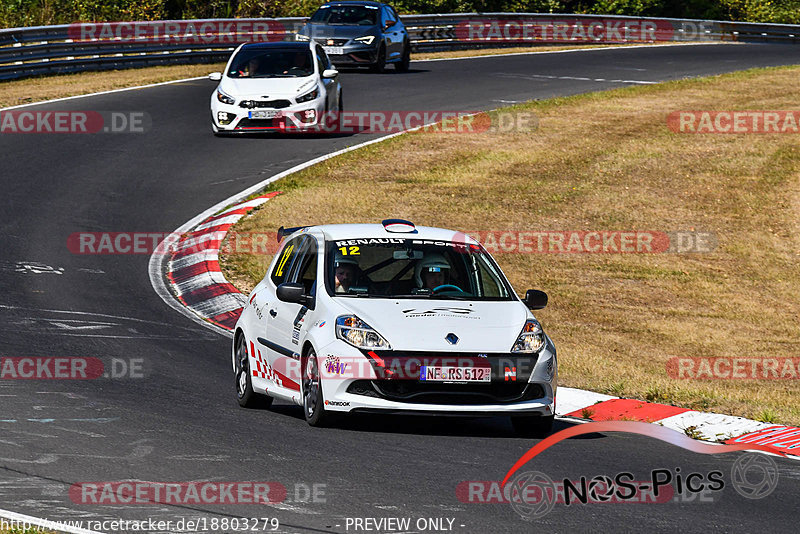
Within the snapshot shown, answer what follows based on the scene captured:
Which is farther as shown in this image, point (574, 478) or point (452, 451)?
point (452, 451)

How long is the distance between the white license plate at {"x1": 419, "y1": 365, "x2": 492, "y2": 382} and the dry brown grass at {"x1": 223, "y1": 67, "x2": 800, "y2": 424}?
268 cm

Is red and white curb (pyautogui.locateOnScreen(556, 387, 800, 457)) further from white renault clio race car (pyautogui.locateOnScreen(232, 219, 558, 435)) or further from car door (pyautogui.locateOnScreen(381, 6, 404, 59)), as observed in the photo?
car door (pyautogui.locateOnScreen(381, 6, 404, 59))

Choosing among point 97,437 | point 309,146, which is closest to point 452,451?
point 97,437

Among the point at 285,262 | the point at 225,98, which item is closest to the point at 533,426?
the point at 285,262

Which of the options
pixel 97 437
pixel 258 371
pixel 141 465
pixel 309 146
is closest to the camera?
pixel 141 465

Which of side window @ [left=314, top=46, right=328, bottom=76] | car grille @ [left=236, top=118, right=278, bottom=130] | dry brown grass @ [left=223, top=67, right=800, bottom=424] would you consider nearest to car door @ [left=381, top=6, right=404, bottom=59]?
dry brown grass @ [left=223, top=67, right=800, bottom=424]

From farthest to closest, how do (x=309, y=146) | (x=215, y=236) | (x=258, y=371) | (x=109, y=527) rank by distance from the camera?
(x=309, y=146), (x=215, y=236), (x=258, y=371), (x=109, y=527)

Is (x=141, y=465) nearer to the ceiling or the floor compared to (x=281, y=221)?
nearer to the ceiling

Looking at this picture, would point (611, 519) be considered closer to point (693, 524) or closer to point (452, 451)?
point (693, 524)

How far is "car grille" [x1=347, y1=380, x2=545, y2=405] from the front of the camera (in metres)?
8.66

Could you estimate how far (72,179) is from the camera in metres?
20.3

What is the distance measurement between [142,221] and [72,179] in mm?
2837

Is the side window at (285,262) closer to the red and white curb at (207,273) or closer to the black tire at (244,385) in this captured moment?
the black tire at (244,385)

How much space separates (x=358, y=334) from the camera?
882cm
